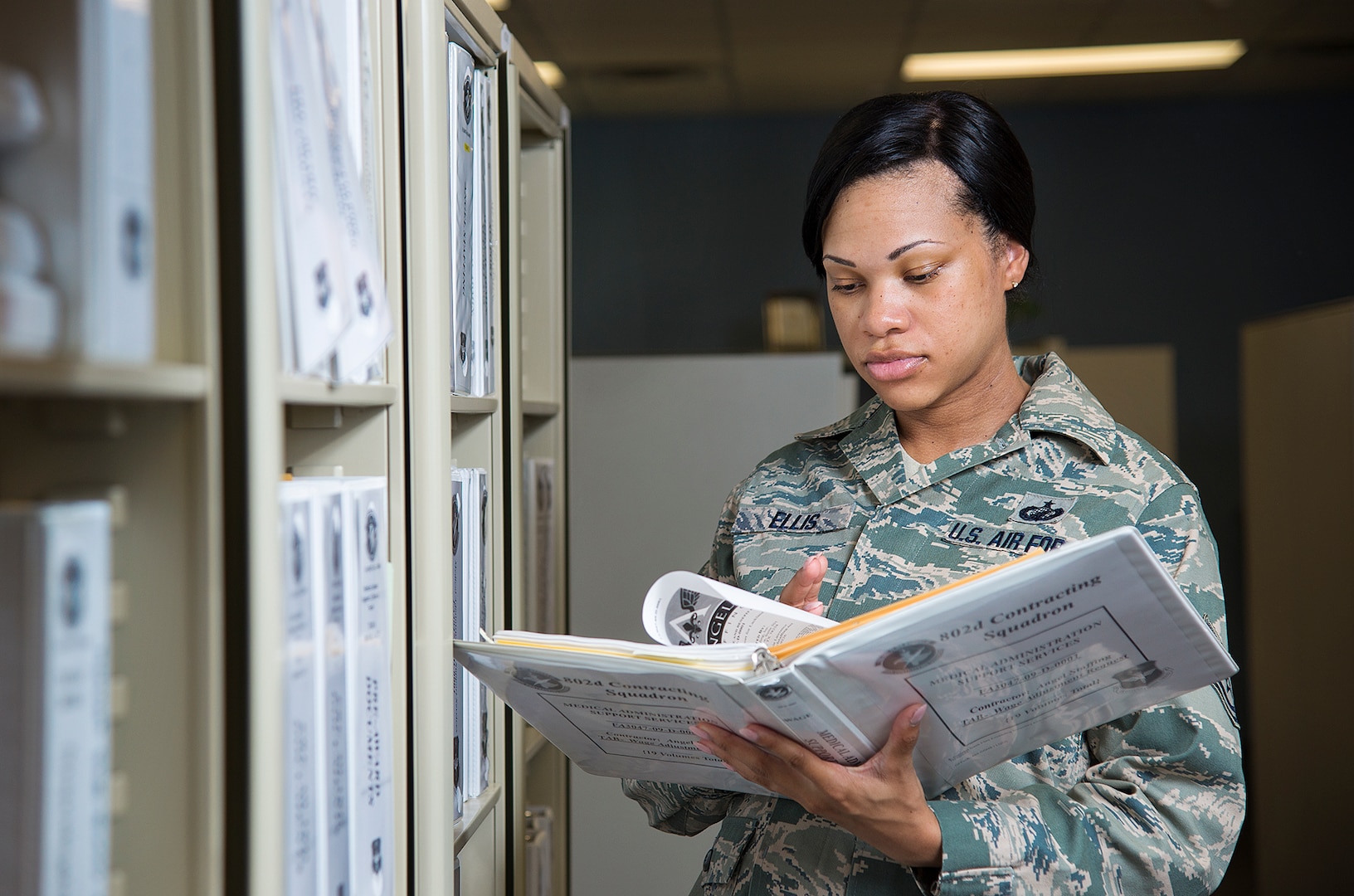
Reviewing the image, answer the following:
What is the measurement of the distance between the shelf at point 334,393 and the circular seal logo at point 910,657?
42 cm

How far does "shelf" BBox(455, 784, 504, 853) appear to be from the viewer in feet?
3.68

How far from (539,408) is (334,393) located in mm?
826

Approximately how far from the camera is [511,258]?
4.42 feet

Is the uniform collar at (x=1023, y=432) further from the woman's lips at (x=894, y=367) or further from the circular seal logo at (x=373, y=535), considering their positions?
the circular seal logo at (x=373, y=535)

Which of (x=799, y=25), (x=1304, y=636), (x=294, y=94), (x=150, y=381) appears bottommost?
(x=1304, y=636)

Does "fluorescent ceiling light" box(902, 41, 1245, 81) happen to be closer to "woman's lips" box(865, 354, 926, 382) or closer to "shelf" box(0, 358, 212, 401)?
"woman's lips" box(865, 354, 926, 382)

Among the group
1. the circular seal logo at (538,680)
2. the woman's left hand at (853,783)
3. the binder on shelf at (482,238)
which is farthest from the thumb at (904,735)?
the binder on shelf at (482,238)

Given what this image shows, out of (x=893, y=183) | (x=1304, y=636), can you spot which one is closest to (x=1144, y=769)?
(x=893, y=183)

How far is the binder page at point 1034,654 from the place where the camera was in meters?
0.69

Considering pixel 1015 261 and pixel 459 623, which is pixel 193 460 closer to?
pixel 459 623

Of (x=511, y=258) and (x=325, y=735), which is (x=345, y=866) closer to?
(x=325, y=735)

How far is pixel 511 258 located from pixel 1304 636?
3.03 metres

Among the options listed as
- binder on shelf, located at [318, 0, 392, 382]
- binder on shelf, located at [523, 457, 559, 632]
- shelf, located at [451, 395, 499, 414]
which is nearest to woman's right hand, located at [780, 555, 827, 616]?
shelf, located at [451, 395, 499, 414]

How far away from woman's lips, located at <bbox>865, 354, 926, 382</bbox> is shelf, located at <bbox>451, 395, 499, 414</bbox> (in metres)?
0.42
